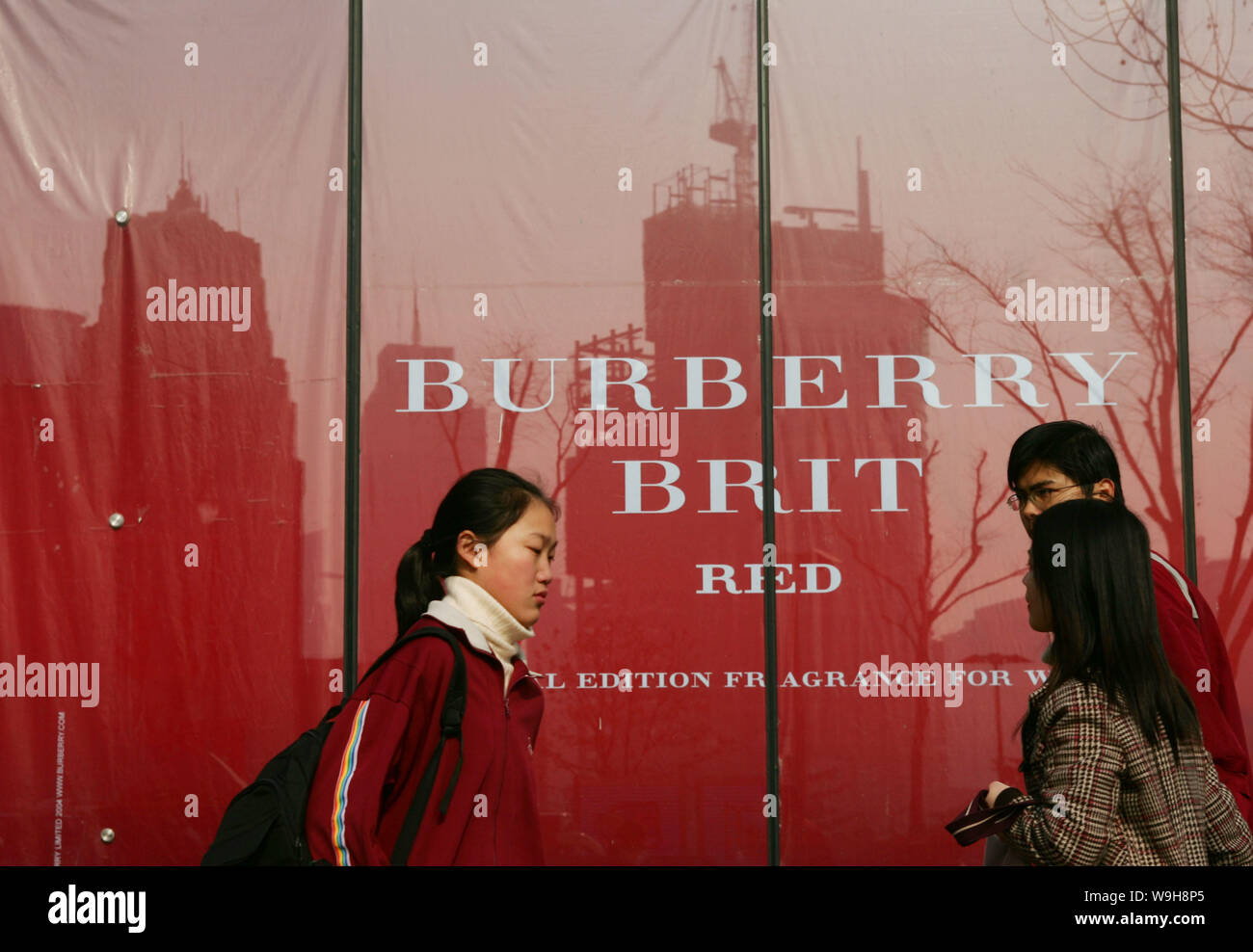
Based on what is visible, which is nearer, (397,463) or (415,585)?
(415,585)

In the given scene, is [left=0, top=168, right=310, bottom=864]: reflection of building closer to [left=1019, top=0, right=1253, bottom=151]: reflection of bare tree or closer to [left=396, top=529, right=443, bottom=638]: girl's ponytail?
[left=396, top=529, right=443, bottom=638]: girl's ponytail

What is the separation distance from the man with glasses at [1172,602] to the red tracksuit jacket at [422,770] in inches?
48.2

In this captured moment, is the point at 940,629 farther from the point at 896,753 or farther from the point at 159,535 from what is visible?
the point at 159,535

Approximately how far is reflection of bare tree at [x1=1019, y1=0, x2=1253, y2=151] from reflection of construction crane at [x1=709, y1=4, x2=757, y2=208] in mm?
1249

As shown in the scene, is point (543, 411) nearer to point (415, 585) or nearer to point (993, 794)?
point (415, 585)

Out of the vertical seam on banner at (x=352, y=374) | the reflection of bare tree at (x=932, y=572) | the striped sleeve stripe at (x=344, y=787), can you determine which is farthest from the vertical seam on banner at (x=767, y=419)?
the striped sleeve stripe at (x=344, y=787)

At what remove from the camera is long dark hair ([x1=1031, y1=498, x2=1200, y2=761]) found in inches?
101

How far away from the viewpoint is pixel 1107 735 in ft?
8.32

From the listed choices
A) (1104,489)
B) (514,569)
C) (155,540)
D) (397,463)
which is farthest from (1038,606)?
(155,540)

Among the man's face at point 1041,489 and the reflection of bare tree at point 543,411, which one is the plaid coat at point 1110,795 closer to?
the man's face at point 1041,489

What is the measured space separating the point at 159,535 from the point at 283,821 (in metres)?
3.11

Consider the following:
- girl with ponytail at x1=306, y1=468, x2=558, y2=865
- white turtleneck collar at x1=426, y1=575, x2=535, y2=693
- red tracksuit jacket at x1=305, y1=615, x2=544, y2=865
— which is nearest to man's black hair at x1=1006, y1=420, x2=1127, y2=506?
girl with ponytail at x1=306, y1=468, x2=558, y2=865

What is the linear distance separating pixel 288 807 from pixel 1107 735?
1637mm
